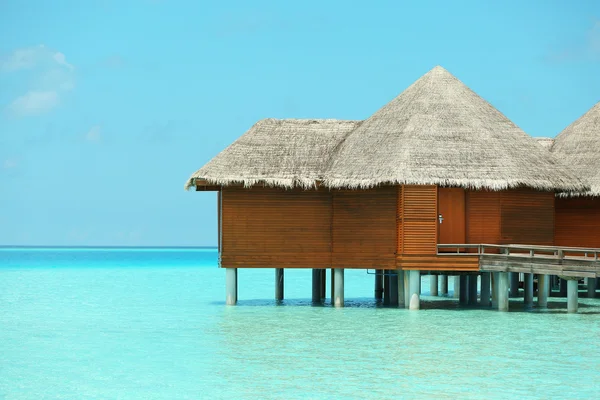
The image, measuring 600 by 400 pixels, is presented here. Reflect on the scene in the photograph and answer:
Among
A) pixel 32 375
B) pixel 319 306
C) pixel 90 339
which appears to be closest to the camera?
pixel 32 375

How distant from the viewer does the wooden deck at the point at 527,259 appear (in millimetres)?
25109

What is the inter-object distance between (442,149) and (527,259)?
361 centimetres

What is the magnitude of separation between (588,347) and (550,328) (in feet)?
10.7

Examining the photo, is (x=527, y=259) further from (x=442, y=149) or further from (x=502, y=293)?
(x=442, y=149)

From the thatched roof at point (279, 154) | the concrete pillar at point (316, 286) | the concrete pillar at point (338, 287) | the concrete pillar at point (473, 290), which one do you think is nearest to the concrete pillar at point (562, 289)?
the concrete pillar at point (473, 290)

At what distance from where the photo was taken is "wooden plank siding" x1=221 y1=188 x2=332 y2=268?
28.0 m

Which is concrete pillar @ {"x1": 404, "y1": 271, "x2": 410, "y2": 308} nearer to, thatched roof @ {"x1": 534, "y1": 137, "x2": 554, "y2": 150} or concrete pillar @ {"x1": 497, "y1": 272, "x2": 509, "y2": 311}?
concrete pillar @ {"x1": 497, "y1": 272, "x2": 509, "y2": 311}

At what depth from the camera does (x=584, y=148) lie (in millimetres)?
32125

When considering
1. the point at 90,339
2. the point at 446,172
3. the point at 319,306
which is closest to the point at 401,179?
the point at 446,172

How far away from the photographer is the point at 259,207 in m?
28.1

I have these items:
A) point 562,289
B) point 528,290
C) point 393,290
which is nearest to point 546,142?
point 562,289

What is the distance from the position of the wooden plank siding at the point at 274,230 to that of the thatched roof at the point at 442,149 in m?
1.23

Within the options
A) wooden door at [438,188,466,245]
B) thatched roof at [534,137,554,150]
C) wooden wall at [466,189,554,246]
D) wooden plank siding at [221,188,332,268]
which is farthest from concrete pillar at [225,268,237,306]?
thatched roof at [534,137,554,150]

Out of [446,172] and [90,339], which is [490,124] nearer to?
[446,172]
